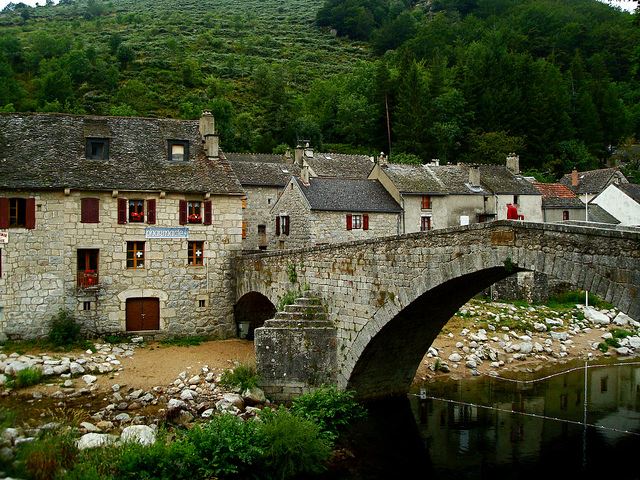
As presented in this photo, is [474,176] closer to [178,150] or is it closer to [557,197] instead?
[557,197]

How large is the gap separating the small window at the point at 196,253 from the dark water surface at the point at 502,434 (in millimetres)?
9629

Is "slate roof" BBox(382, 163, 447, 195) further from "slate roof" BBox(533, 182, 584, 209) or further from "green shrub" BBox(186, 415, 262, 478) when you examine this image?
"green shrub" BBox(186, 415, 262, 478)

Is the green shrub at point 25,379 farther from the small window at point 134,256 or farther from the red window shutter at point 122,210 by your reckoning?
the red window shutter at point 122,210

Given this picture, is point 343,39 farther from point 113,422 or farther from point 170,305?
point 113,422

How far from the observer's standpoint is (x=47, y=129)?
26.5 metres

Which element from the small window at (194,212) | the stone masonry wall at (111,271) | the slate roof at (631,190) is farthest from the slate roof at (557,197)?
the small window at (194,212)

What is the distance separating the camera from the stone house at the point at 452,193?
37506 millimetres

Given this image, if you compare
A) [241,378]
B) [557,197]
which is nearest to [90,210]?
[241,378]

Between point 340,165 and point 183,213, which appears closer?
point 183,213

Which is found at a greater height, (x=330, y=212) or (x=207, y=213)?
(x=330, y=212)

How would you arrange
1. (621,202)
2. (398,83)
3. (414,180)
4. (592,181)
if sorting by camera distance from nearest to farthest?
(414,180), (621,202), (592,181), (398,83)

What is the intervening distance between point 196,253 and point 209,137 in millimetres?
5348

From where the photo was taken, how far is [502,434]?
18547 mm

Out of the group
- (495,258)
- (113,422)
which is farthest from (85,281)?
(495,258)
